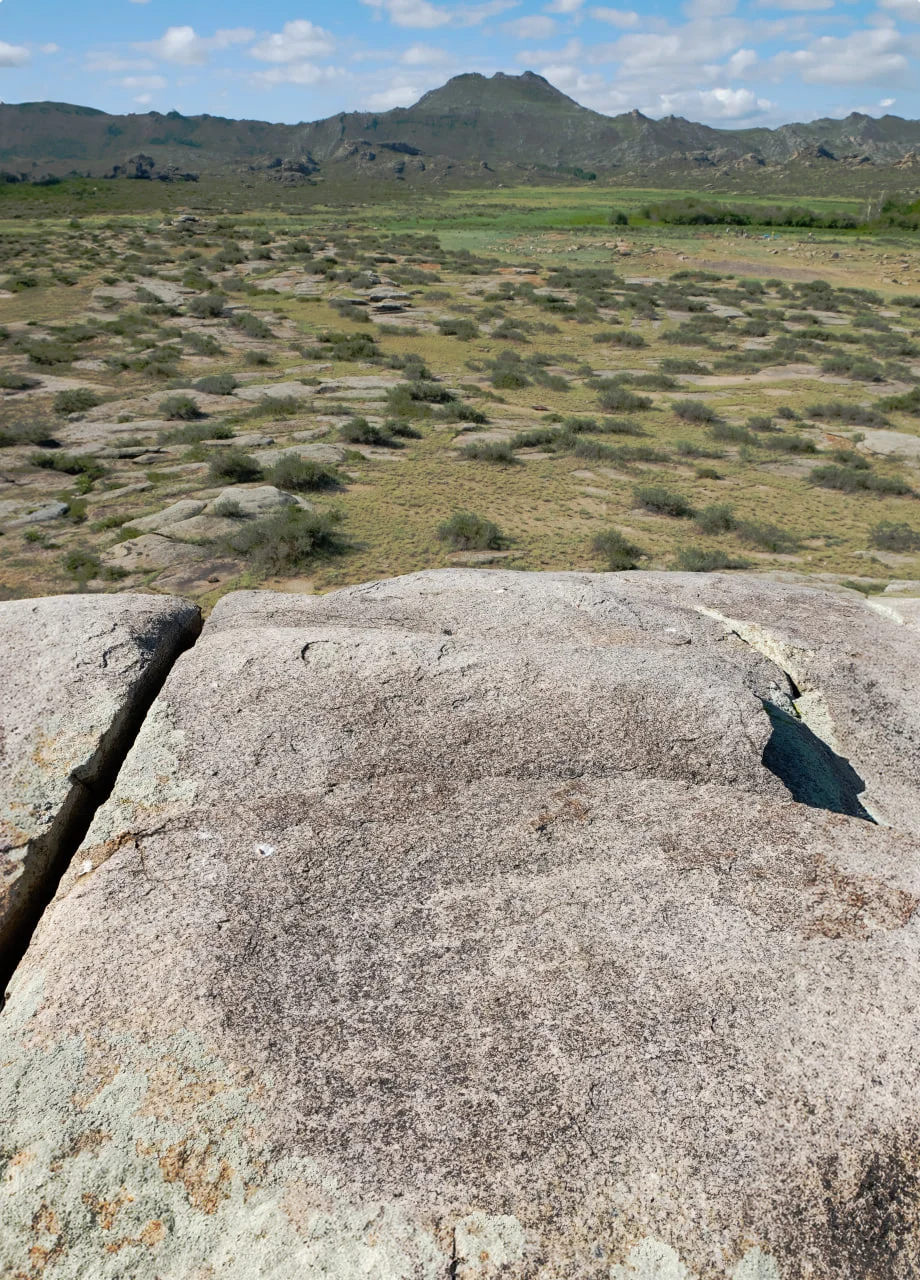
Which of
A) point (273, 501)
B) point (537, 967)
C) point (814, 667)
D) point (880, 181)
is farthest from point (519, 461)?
point (880, 181)

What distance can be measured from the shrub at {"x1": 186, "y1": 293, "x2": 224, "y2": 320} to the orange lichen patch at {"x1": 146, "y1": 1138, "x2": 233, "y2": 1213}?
2859 centimetres

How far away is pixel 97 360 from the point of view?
70.2ft

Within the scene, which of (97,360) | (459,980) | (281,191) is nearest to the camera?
(459,980)

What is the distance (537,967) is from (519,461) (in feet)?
43.7

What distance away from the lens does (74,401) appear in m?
17.3

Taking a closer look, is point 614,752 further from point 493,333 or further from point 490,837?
point 493,333

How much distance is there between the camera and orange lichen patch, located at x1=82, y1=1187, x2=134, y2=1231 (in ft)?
6.49

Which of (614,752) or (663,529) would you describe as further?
(663,529)

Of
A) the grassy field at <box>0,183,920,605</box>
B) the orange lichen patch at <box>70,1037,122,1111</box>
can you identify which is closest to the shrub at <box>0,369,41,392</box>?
the grassy field at <box>0,183,920,605</box>

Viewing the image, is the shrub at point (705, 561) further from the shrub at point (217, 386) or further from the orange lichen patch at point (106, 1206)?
the shrub at point (217, 386)

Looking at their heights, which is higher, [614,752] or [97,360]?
[614,752]

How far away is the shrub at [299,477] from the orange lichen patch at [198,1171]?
11.8 meters

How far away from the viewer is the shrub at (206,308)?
27.1 m

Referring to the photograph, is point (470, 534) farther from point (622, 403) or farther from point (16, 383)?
point (16, 383)
